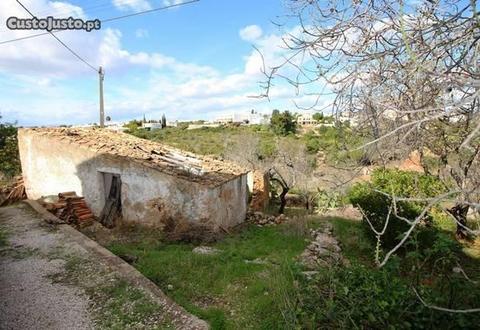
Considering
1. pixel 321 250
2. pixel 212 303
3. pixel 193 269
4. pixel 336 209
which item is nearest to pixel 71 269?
pixel 193 269

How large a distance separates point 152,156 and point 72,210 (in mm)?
2871

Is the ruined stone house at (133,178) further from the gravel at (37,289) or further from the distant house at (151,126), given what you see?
the distant house at (151,126)

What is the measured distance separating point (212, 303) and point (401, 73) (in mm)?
4320

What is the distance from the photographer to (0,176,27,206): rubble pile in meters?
13.2

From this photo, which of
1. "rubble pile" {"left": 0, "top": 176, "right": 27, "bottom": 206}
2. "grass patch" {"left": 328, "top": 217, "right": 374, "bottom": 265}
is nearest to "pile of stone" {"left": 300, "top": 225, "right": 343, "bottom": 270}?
"grass patch" {"left": 328, "top": 217, "right": 374, "bottom": 265}

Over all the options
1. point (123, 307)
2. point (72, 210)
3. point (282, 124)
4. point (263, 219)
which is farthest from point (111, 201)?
point (282, 124)

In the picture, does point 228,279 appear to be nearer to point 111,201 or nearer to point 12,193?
point 111,201

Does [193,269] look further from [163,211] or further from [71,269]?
[163,211]

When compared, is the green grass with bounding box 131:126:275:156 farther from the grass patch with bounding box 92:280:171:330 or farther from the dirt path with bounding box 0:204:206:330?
the grass patch with bounding box 92:280:171:330

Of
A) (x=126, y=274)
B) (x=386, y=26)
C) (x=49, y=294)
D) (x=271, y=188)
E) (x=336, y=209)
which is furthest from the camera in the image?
(x=271, y=188)

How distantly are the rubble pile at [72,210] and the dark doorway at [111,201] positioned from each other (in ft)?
1.33

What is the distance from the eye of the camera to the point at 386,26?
290cm

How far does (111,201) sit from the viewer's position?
11742 mm

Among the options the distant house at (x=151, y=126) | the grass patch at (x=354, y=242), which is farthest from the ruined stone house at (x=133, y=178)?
the distant house at (x=151, y=126)
